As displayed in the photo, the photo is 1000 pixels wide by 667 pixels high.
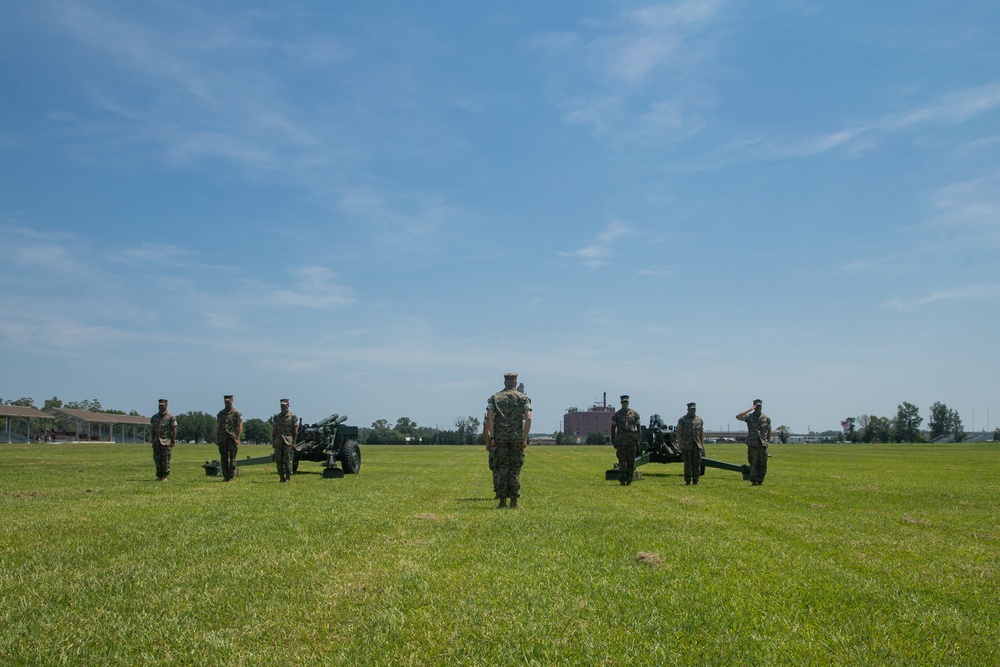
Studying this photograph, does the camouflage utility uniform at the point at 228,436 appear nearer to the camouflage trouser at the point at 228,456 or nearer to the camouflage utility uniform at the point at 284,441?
the camouflage trouser at the point at 228,456

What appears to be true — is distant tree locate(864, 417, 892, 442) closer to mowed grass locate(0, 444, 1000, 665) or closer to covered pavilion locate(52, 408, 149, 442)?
covered pavilion locate(52, 408, 149, 442)

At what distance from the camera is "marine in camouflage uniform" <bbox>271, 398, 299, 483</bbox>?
2195 centimetres

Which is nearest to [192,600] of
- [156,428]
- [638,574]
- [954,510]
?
[638,574]

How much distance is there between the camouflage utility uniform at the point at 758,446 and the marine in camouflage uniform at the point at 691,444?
5.39 feet

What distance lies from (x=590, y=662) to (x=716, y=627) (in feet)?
3.92

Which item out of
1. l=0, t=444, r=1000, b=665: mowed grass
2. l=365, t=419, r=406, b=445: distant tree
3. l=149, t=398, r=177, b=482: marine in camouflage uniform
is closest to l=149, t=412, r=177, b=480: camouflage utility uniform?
l=149, t=398, r=177, b=482: marine in camouflage uniform

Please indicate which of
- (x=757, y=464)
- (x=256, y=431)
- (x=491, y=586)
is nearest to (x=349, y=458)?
(x=757, y=464)

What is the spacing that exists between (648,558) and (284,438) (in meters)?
16.0

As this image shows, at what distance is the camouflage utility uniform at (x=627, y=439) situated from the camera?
69.1 ft

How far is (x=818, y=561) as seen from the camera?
26.6 feet

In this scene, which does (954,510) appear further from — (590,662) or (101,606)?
(101,606)

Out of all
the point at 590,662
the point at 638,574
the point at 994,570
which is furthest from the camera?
the point at 994,570

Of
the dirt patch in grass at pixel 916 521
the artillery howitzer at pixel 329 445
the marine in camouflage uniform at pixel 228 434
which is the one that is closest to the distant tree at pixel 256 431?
the artillery howitzer at pixel 329 445

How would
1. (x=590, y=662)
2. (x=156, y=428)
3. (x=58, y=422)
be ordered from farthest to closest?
(x=58, y=422)
(x=156, y=428)
(x=590, y=662)
